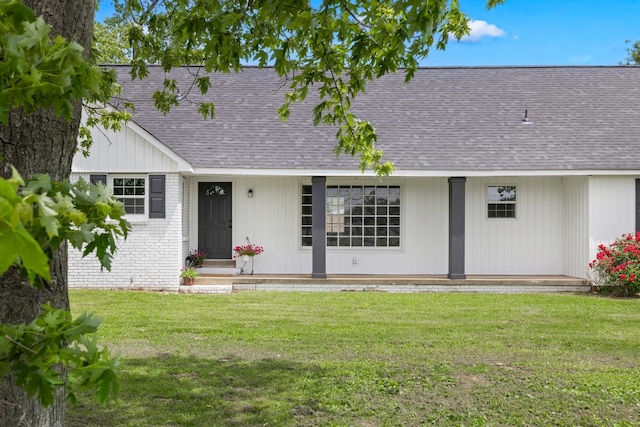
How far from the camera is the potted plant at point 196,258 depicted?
15.1 m

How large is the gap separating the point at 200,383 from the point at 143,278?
8302 mm

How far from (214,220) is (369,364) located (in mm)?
9421

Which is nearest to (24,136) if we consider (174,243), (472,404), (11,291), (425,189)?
(11,291)

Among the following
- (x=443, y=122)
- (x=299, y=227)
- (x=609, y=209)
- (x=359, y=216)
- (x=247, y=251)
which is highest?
(x=443, y=122)

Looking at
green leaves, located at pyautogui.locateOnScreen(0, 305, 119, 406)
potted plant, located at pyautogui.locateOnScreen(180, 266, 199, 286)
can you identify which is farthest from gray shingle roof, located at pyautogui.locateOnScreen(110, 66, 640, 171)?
green leaves, located at pyautogui.locateOnScreen(0, 305, 119, 406)

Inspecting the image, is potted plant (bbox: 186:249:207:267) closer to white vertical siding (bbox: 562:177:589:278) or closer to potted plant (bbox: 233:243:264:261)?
potted plant (bbox: 233:243:264:261)

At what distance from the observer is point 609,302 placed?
41.2 ft

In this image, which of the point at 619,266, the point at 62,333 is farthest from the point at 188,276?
the point at 62,333

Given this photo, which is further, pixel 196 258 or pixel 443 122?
pixel 443 122

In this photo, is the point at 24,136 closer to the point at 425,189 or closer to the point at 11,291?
the point at 11,291

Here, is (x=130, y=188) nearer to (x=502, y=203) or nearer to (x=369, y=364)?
(x=369, y=364)

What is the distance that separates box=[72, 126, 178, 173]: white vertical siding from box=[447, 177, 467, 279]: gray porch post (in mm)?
6454

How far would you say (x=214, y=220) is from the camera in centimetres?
1570

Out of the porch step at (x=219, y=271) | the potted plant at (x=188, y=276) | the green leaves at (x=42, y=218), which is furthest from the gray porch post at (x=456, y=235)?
the green leaves at (x=42, y=218)
